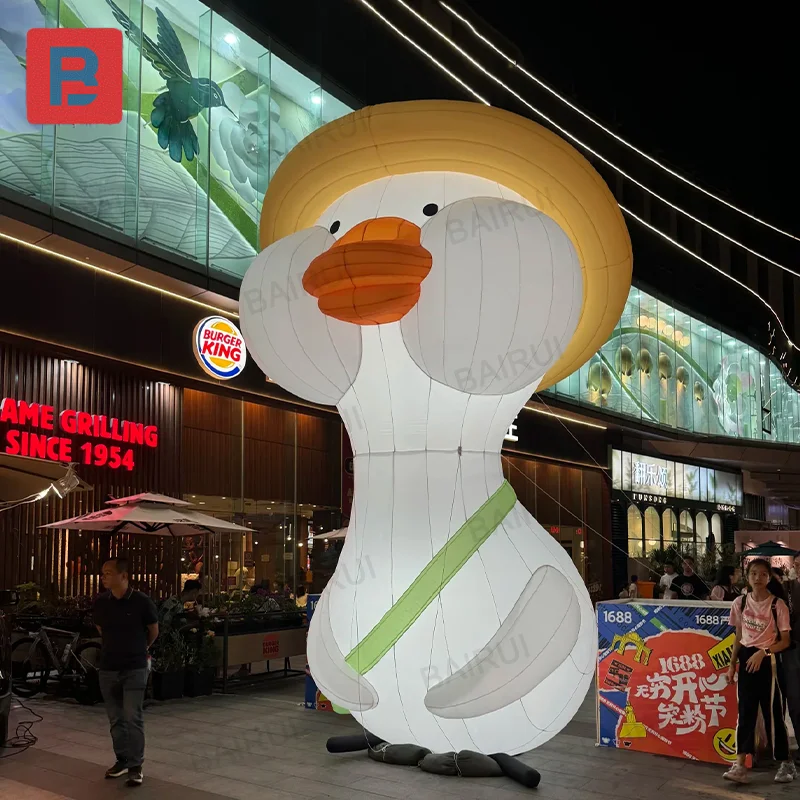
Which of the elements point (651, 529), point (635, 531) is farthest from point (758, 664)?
point (651, 529)

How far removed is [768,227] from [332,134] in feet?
81.4

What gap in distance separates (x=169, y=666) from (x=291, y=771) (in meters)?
4.17

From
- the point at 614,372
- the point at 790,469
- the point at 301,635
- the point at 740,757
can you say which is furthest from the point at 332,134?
the point at 790,469

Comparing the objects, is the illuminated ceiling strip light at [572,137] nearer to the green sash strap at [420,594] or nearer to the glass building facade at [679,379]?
the glass building facade at [679,379]

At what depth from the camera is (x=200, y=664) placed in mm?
10734

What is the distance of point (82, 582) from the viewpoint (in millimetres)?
13305

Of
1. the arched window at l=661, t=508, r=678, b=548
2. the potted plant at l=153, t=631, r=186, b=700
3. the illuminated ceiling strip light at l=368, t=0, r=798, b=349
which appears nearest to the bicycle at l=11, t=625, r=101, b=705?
the potted plant at l=153, t=631, r=186, b=700

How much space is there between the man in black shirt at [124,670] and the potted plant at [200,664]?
13.4ft

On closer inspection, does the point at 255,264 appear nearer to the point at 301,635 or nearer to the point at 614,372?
the point at 301,635

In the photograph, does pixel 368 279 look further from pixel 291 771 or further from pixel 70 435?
pixel 70 435

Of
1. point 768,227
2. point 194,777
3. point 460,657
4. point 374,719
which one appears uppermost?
point 768,227

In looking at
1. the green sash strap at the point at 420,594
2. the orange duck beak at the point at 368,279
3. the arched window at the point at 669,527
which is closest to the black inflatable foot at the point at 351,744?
the green sash strap at the point at 420,594

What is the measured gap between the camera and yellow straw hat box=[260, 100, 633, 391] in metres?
5.68

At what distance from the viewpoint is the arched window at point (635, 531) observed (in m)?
30.9
